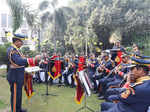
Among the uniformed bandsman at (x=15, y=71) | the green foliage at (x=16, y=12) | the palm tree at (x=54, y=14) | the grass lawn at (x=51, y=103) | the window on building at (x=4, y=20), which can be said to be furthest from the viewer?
the window on building at (x=4, y=20)

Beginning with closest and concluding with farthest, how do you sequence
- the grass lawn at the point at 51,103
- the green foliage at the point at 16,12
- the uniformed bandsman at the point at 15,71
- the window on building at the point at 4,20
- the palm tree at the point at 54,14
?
1. the uniformed bandsman at the point at 15,71
2. the grass lawn at the point at 51,103
3. the green foliage at the point at 16,12
4. the palm tree at the point at 54,14
5. the window on building at the point at 4,20

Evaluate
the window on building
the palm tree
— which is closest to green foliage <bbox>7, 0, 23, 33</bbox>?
the palm tree

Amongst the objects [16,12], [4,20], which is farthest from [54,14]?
[4,20]

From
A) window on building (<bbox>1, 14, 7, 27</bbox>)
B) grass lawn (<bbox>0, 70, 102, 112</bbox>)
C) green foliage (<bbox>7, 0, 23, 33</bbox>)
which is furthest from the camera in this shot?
window on building (<bbox>1, 14, 7, 27</bbox>)

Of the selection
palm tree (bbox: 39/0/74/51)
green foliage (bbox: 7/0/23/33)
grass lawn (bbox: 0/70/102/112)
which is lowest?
grass lawn (bbox: 0/70/102/112)

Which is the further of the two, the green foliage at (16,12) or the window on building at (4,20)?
the window on building at (4,20)

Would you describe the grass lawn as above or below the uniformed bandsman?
below

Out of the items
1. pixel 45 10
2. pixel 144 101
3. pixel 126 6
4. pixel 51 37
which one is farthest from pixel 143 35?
pixel 144 101

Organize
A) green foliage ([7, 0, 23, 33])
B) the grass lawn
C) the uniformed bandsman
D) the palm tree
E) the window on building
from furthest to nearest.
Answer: the window on building
the palm tree
green foliage ([7, 0, 23, 33])
the grass lawn
the uniformed bandsman

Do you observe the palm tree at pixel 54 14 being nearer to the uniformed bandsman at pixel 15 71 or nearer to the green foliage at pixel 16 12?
the green foliage at pixel 16 12

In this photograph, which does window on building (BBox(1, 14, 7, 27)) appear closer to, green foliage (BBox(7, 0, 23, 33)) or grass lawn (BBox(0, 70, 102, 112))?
green foliage (BBox(7, 0, 23, 33))

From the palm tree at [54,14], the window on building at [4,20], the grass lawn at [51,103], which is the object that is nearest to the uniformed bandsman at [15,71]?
the grass lawn at [51,103]

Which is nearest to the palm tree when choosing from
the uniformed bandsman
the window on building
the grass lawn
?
the window on building

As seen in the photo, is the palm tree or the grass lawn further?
the palm tree
